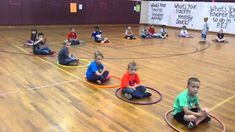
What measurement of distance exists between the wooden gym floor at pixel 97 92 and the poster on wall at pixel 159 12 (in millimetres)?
11689

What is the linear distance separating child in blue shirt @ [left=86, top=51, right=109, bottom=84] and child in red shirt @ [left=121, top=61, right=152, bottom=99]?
0.82m

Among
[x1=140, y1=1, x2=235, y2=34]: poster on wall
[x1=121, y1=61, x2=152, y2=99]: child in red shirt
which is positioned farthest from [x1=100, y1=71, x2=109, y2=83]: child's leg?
[x1=140, y1=1, x2=235, y2=34]: poster on wall

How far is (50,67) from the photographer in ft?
23.4

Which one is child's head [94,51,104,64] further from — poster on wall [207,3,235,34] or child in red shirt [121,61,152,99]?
poster on wall [207,3,235,34]

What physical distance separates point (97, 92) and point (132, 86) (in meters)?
0.74

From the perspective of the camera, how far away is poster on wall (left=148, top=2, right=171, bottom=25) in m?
20.9

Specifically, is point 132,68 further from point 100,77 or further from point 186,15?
point 186,15

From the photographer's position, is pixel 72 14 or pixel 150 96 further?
pixel 72 14

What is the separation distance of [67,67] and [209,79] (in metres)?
3.78

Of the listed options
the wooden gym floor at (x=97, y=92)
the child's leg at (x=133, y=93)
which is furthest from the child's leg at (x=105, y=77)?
the child's leg at (x=133, y=93)

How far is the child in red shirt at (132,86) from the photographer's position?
5.06 metres

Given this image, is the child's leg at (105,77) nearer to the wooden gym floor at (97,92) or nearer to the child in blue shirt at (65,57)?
the wooden gym floor at (97,92)

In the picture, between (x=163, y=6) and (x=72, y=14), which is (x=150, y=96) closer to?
(x=72, y=14)

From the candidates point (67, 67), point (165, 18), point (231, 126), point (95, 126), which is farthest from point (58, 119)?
point (165, 18)
